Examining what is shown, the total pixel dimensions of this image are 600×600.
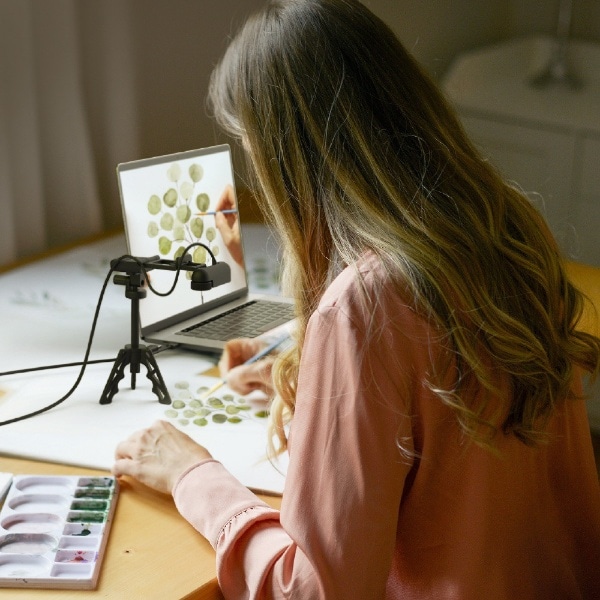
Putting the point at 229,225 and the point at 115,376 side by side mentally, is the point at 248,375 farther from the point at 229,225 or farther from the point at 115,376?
the point at 229,225

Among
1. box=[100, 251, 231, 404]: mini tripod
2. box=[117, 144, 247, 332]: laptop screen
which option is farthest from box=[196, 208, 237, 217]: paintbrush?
box=[100, 251, 231, 404]: mini tripod

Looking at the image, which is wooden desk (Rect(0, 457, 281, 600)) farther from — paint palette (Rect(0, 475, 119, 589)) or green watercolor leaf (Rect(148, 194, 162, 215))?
green watercolor leaf (Rect(148, 194, 162, 215))

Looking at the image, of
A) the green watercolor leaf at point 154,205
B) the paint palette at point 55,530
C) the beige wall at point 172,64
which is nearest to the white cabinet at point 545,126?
the beige wall at point 172,64

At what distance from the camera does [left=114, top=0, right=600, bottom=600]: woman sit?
88cm

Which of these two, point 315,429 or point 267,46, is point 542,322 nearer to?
point 315,429

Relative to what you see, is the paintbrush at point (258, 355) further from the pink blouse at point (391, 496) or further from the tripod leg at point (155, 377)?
the pink blouse at point (391, 496)

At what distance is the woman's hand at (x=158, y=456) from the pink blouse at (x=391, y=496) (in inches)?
2.5

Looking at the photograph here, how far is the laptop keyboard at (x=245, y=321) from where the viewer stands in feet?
5.29

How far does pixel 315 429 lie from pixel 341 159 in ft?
0.84

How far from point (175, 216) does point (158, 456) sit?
58cm

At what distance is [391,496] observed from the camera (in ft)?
2.93

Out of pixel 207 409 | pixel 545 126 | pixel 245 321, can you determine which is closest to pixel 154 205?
pixel 245 321

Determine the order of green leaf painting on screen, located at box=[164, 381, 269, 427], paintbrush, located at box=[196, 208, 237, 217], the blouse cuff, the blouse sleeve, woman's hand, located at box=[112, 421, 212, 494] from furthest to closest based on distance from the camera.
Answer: paintbrush, located at box=[196, 208, 237, 217], green leaf painting on screen, located at box=[164, 381, 269, 427], woman's hand, located at box=[112, 421, 212, 494], the blouse cuff, the blouse sleeve

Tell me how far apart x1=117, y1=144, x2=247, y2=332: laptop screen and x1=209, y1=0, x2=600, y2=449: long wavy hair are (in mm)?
564
